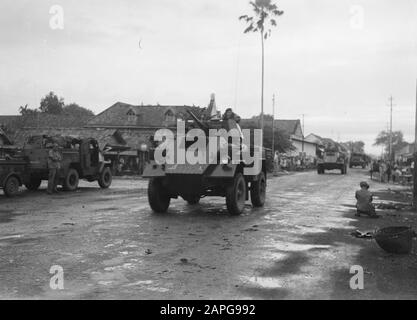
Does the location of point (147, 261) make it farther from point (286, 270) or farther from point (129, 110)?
point (129, 110)

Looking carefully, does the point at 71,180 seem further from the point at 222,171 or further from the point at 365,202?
the point at 365,202

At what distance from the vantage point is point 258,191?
13852 mm

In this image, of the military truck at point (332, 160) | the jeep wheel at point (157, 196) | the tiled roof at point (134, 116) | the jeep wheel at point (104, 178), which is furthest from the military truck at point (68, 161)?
the tiled roof at point (134, 116)

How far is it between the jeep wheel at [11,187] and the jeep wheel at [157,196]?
249 inches

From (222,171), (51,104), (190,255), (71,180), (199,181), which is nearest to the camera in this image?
(190,255)

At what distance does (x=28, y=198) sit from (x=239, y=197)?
24.3ft

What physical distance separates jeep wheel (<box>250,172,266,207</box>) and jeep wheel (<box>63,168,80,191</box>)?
7.99 m

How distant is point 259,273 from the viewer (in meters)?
6.29

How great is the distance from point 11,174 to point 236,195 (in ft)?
27.6

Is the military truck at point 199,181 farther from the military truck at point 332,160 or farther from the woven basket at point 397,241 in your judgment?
the military truck at point 332,160

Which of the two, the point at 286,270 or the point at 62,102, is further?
the point at 62,102

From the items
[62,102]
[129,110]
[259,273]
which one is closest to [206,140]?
[259,273]

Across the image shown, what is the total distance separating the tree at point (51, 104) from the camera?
259ft

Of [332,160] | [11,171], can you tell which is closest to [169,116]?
[332,160]
